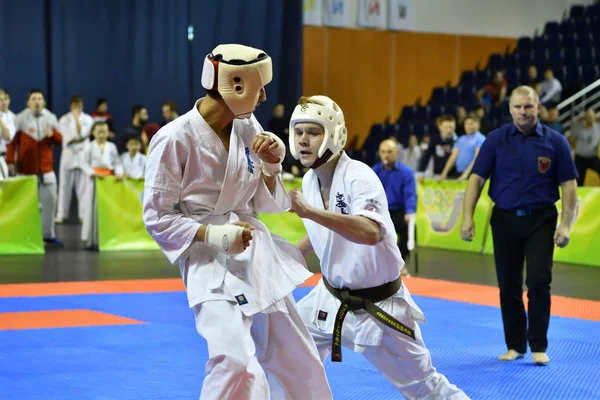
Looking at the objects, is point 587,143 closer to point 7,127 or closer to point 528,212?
point 7,127

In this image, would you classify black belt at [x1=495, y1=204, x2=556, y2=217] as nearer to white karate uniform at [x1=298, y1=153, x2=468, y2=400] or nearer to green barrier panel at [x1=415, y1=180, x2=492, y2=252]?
white karate uniform at [x1=298, y1=153, x2=468, y2=400]

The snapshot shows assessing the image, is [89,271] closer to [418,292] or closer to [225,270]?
[418,292]

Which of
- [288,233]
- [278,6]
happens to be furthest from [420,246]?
[278,6]

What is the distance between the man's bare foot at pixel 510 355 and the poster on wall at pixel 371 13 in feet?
51.8

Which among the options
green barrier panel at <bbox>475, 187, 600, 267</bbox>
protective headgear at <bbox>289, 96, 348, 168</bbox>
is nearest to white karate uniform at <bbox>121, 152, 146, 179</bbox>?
green barrier panel at <bbox>475, 187, 600, 267</bbox>

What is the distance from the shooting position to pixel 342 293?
3.88 meters

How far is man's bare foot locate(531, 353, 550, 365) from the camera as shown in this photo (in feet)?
18.2

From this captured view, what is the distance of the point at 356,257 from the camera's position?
385cm

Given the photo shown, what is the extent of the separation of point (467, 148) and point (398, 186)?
3.62 meters

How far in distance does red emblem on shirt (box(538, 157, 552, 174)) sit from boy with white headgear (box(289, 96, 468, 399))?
2151mm

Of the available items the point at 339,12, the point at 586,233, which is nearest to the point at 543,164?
the point at 586,233

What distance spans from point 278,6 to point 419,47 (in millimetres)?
4502

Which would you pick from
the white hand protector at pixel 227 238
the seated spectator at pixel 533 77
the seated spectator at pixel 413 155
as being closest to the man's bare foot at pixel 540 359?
the white hand protector at pixel 227 238

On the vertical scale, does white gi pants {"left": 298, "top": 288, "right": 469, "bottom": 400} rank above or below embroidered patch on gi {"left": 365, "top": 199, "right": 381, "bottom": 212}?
below
